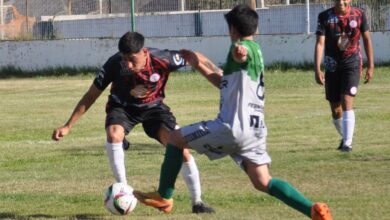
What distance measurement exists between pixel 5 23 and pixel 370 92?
1792cm

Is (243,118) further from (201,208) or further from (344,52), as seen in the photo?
(344,52)

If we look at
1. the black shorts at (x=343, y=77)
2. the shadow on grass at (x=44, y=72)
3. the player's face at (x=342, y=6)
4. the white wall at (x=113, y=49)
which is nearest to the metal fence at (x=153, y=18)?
the white wall at (x=113, y=49)

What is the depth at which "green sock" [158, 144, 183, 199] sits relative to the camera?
7734mm

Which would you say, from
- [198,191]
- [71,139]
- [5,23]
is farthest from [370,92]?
[5,23]

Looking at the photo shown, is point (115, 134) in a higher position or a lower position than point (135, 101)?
lower

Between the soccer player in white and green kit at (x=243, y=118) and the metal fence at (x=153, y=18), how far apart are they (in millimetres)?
22606

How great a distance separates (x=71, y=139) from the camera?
48.8 ft

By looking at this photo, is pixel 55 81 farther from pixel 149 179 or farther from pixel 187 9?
pixel 149 179

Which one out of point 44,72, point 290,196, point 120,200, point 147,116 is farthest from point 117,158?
point 44,72

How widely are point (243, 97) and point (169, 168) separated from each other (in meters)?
1.02

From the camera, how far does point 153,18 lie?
32.8m

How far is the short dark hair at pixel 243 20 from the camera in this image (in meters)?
7.05

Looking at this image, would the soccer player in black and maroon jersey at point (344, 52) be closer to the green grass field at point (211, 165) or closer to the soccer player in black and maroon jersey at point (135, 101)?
the green grass field at point (211, 165)

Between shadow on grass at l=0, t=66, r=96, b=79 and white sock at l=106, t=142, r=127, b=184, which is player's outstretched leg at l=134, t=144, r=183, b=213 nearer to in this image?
white sock at l=106, t=142, r=127, b=184
